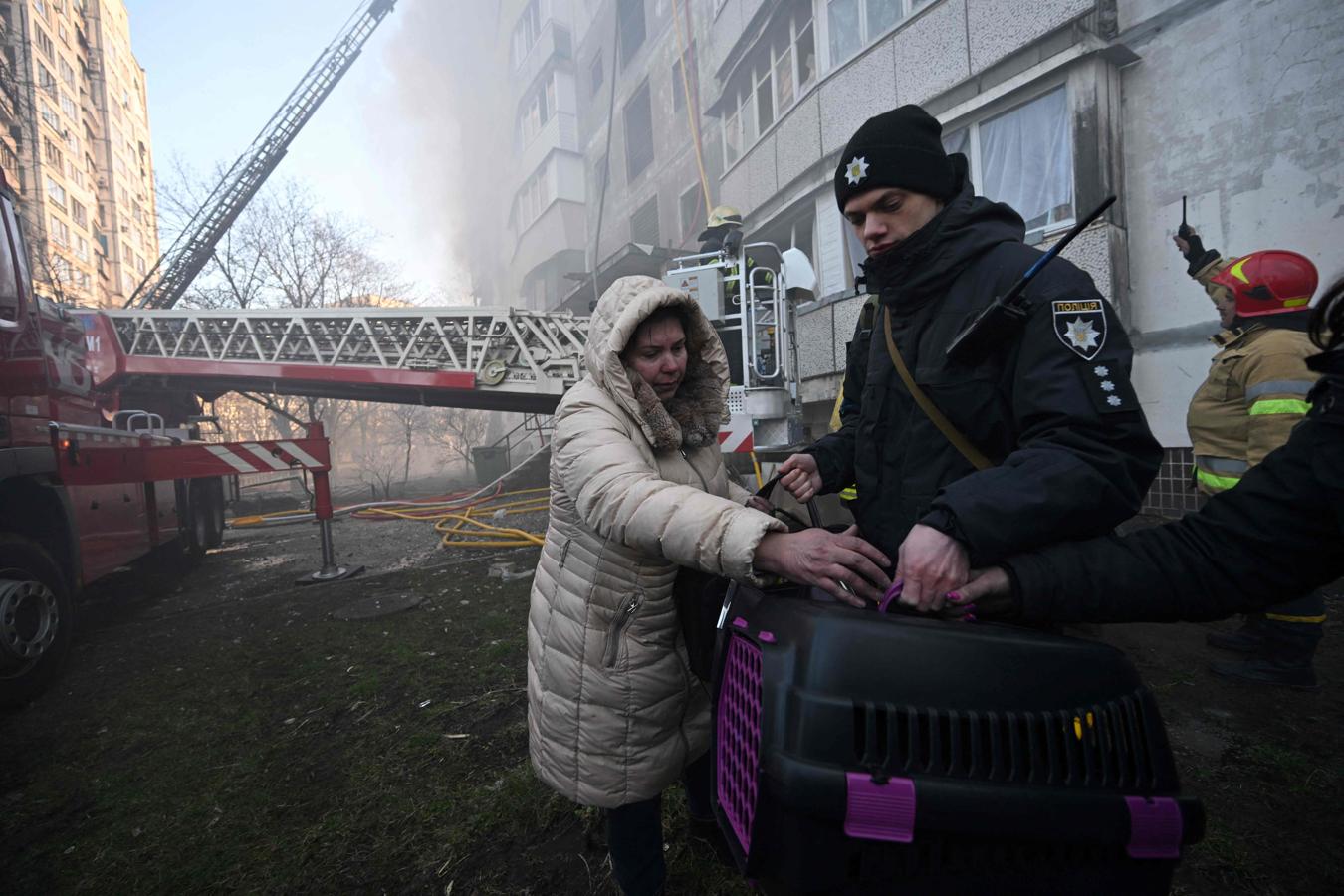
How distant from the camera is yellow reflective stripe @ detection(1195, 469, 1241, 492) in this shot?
126 inches

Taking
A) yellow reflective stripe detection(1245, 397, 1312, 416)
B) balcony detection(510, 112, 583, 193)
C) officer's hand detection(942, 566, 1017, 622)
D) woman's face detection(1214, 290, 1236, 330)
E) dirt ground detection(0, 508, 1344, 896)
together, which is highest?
balcony detection(510, 112, 583, 193)

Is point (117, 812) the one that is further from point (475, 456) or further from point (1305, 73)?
point (475, 456)

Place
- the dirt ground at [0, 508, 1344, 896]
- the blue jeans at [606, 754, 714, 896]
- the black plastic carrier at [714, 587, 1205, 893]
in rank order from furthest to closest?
the dirt ground at [0, 508, 1344, 896] → the blue jeans at [606, 754, 714, 896] → the black plastic carrier at [714, 587, 1205, 893]

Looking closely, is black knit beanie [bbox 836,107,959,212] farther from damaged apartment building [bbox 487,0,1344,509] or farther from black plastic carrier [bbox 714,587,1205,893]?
damaged apartment building [bbox 487,0,1344,509]

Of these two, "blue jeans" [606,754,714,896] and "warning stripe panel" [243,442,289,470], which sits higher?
"warning stripe panel" [243,442,289,470]

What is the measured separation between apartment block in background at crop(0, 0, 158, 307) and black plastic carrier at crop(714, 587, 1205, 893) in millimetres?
38932

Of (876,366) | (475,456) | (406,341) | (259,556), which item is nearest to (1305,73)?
(876,366)

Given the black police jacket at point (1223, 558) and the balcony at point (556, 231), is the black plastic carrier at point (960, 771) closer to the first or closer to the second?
the black police jacket at point (1223, 558)

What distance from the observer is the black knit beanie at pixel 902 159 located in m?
1.37

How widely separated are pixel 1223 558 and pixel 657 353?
1260 millimetres

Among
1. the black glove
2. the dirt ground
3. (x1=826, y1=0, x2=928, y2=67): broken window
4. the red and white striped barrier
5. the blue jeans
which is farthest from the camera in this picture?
(x1=826, y1=0, x2=928, y2=67): broken window

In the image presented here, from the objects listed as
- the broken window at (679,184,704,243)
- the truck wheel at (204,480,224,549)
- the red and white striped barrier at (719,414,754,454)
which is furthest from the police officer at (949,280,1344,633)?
the broken window at (679,184,704,243)

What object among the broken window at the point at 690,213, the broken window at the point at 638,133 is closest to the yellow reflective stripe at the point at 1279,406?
the broken window at the point at 690,213

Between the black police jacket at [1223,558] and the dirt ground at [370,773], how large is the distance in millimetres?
1598
